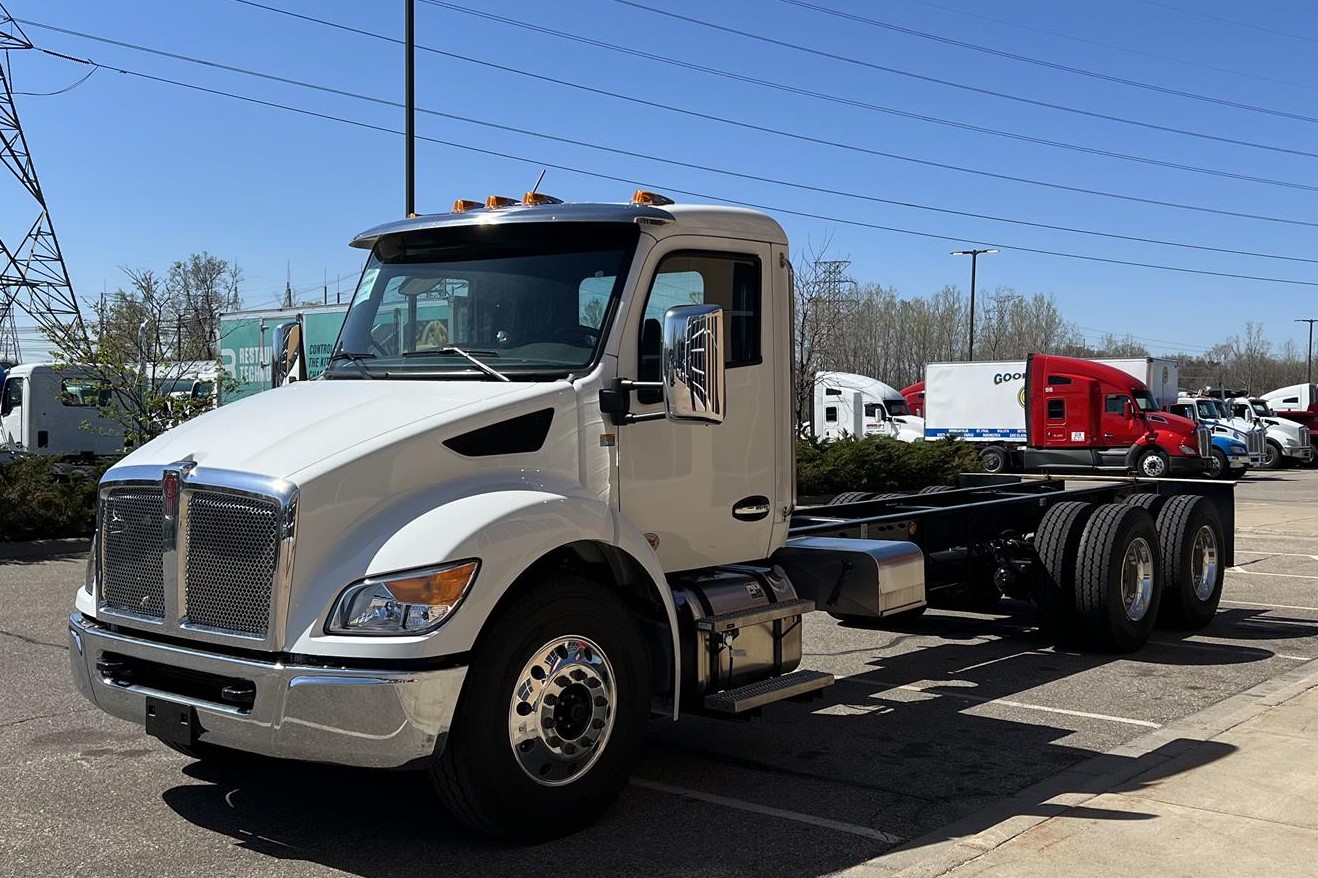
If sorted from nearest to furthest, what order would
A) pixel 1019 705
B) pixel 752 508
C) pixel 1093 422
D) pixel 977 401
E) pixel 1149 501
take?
pixel 752 508 < pixel 1019 705 < pixel 1149 501 < pixel 1093 422 < pixel 977 401

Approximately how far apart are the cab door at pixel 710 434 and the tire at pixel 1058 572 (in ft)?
11.8

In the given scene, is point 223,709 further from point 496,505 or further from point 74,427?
point 74,427

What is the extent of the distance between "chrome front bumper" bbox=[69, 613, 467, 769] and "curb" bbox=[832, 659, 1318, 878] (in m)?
1.68

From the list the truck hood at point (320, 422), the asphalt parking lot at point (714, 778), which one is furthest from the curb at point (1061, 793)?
the truck hood at point (320, 422)

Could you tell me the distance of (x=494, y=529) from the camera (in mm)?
4926

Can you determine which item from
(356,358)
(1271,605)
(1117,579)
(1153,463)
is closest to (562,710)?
(356,358)

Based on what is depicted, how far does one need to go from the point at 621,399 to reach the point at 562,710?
1.36 m

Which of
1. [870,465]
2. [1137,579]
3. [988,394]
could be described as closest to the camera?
[1137,579]

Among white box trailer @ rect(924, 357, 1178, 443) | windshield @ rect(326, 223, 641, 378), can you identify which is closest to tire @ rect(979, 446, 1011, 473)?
white box trailer @ rect(924, 357, 1178, 443)

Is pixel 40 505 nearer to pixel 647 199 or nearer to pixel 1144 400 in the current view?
pixel 647 199

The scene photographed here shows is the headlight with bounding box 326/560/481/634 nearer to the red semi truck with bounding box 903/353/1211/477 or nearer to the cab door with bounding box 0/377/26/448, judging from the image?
the cab door with bounding box 0/377/26/448

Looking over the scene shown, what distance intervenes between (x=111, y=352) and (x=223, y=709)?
1502 centimetres

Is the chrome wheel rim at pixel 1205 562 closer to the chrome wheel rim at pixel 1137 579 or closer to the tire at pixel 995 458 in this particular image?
the chrome wheel rim at pixel 1137 579

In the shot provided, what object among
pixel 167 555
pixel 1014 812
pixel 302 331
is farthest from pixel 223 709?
pixel 1014 812
